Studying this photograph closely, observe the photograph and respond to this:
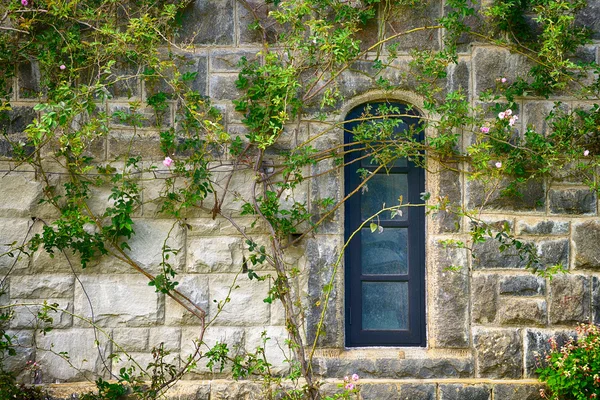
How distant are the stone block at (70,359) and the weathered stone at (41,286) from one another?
0.27 metres

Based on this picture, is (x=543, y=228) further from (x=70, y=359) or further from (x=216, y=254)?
(x=70, y=359)

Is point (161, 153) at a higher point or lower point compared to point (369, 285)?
higher

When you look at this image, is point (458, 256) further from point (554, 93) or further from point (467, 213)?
point (554, 93)

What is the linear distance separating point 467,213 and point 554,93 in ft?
3.35

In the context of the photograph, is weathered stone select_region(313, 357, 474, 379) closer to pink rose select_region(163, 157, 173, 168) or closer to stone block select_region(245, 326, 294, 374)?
stone block select_region(245, 326, 294, 374)

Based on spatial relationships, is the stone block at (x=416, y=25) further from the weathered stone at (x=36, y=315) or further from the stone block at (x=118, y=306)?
the weathered stone at (x=36, y=315)

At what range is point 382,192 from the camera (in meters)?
5.19

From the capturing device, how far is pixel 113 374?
4.98 metres

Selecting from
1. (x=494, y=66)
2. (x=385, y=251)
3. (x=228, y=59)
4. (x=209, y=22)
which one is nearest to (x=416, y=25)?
(x=494, y=66)

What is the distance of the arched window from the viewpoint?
5.11 metres

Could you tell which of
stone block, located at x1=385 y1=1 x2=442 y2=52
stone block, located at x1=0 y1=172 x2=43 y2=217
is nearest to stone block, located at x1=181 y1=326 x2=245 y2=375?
stone block, located at x1=0 y1=172 x2=43 y2=217

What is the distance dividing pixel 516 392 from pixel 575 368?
430 mm

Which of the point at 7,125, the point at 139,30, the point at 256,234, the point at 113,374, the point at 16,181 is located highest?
the point at 139,30

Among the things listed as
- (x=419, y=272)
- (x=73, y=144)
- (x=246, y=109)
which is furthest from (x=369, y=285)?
(x=73, y=144)
